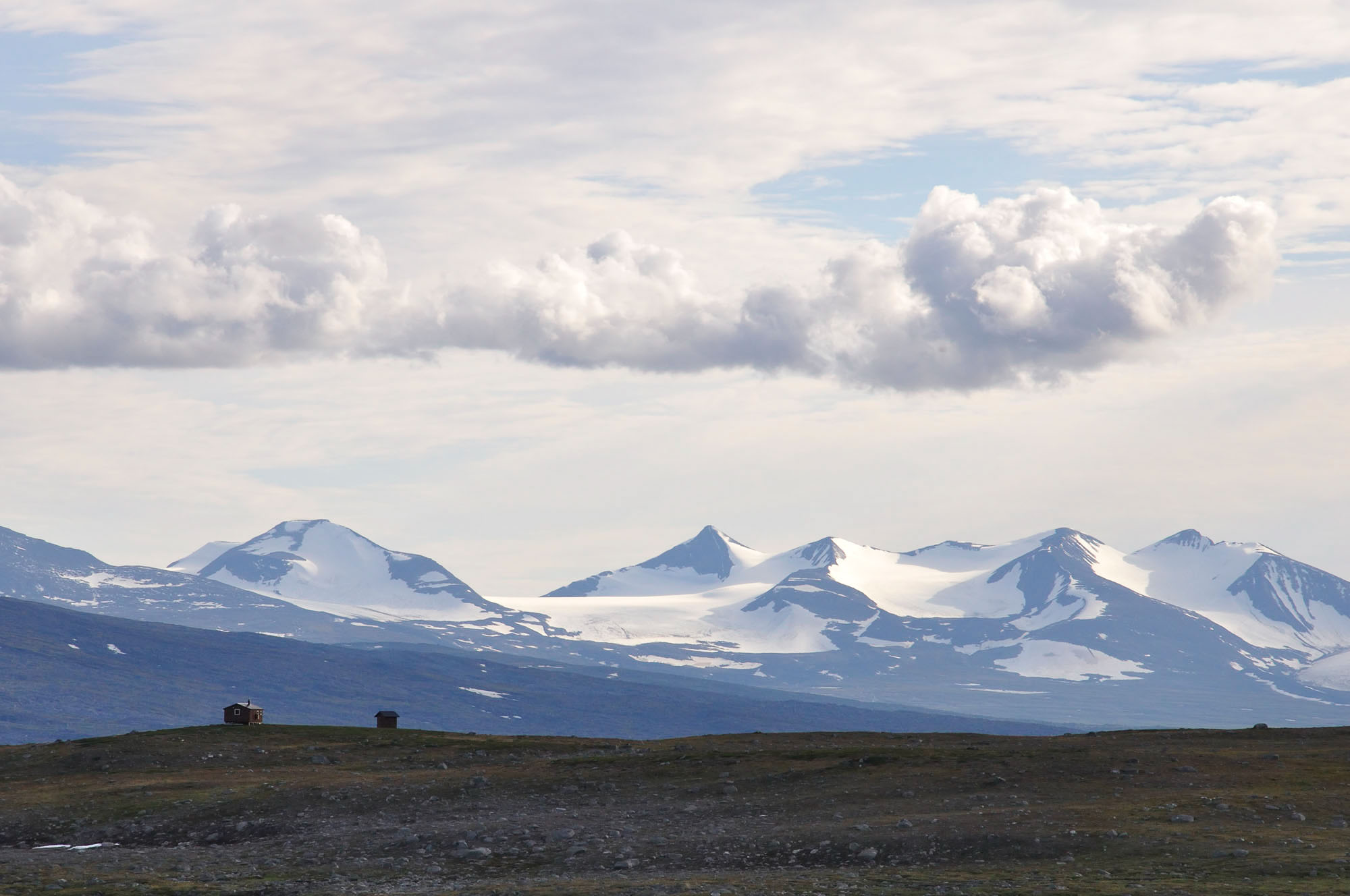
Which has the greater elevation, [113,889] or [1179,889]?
[1179,889]

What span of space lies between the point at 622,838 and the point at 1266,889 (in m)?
21.4

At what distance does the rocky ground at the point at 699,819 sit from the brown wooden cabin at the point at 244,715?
2320cm

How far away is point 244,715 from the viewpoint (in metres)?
104

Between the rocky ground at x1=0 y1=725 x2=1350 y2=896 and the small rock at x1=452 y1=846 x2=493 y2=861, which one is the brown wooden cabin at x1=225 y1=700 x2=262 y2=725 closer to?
the rocky ground at x1=0 y1=725 x2=1350 y2=896

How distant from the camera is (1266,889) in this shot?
3847 centimetres

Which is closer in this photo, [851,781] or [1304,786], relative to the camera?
[1304,786]

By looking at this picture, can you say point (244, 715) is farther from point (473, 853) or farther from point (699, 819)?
point (473, 853)

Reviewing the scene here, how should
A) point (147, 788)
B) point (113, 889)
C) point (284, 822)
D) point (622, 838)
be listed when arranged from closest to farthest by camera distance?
point (113, 889) < point (622, 838) < point (284, 822) < point (147, 788)

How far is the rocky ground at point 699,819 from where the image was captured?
43375mm

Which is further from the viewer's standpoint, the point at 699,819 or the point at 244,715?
the point at 244,715

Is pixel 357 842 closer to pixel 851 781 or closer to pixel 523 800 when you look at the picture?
pixel 523 800

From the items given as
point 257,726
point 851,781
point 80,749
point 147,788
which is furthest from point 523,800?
point 257,726

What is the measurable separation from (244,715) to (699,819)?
191ft

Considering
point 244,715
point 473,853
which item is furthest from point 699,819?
point 244,715
